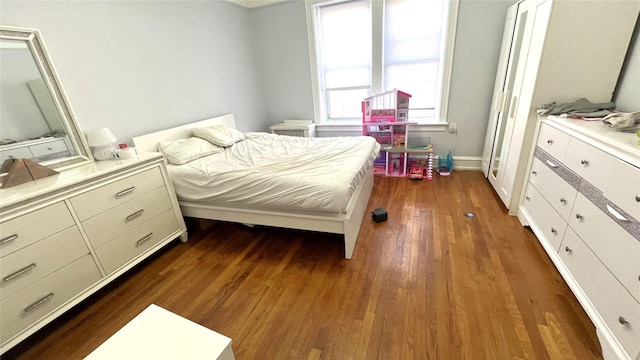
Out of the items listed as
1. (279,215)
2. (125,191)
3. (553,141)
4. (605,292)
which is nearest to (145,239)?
(125,191)

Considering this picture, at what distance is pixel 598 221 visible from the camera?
52.9 inches

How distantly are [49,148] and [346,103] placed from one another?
3.31 meters

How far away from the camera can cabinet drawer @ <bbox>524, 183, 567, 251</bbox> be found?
67.5 inches

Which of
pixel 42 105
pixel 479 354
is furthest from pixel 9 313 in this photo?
pixel 479 354

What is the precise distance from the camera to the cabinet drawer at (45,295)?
4.39 feet

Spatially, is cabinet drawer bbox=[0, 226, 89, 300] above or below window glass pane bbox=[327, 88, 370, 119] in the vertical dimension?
below

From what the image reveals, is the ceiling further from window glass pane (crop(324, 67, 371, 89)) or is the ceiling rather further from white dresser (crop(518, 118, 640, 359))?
white dresser (crop(518, 118, 640, 359))

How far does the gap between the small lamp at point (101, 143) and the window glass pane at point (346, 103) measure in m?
2.87

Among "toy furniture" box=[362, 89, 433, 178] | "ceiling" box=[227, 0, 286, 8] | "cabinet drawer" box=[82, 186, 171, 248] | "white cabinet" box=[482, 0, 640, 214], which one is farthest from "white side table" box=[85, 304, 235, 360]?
"ceiling" box=[227, 0, 286, 8]

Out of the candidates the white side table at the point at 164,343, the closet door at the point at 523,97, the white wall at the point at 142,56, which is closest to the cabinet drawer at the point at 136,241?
the white wall at the point at 142,56

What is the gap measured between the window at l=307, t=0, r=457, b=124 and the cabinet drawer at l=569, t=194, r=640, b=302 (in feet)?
7.37

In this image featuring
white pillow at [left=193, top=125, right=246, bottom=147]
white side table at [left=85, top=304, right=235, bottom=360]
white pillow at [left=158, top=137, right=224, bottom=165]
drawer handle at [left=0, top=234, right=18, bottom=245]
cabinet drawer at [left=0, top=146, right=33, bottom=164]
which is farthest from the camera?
white pillow at [left=193, top=125, right=246, bottom=147]

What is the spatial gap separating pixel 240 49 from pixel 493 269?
3.84 metres

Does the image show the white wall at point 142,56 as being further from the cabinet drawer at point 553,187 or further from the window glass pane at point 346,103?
the cabinet drawer at point 553,187
